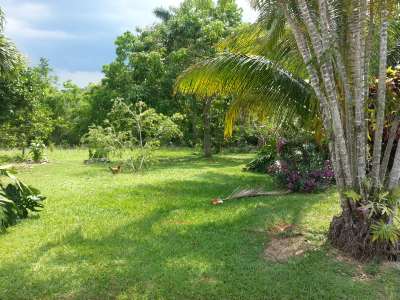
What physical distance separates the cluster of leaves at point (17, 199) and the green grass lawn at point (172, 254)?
19cm

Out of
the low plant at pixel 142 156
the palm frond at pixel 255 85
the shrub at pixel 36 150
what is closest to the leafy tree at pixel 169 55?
the shrub at pixel 36 150

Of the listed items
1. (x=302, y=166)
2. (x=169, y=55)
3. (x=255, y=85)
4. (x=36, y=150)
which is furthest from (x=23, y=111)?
(x=255, y=85)

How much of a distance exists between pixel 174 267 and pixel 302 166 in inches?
228

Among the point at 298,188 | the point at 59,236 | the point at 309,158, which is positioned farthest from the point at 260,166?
the point at 59,236

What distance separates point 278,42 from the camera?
Result: 698cm

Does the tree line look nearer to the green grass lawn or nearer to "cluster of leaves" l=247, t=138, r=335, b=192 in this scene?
"cluster of leaves" l=247, t=138, r=335, b=192

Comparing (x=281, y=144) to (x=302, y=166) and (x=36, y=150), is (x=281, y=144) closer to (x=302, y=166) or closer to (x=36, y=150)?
(x=302, y=166)

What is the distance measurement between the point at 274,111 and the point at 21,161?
42.2 feet

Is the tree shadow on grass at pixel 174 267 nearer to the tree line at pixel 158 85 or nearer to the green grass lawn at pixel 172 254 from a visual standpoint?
the green grass lawn at pixel 172 254

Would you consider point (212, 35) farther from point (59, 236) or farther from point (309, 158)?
point (59, 236)

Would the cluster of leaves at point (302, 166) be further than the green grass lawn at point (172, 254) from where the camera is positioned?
Yes

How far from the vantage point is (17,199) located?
6.83m

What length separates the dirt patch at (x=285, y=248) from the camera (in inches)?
199

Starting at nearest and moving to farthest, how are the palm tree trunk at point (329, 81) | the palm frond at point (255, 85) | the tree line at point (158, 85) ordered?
the palm tree trunk at point (329, 81)
the palm frond at point (255, 85)
the tree line at point (158, 85)
